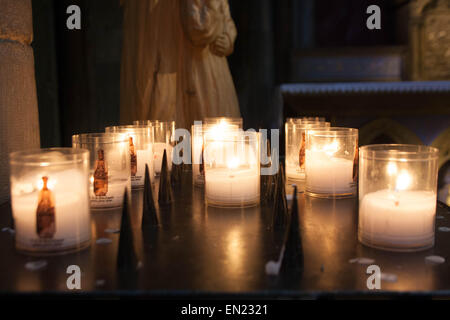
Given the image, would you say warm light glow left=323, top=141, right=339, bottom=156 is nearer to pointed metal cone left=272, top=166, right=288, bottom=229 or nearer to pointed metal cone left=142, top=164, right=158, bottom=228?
pointed metal cone left=272, top=166, right=288, bottom=229

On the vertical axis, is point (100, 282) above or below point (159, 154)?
below

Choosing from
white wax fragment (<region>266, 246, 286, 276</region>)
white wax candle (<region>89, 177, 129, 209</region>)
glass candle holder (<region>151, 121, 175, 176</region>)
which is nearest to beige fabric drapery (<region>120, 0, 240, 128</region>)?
glass candle holder (<region>151, 121, 175, 176</region>)

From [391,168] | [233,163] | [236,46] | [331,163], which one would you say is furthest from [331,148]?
[236,46]

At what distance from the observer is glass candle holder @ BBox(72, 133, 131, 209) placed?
142 centimetres

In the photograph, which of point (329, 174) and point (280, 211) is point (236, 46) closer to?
point (329, 174)

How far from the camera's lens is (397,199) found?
45.2 inches

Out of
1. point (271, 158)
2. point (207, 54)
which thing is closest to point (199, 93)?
point (207, 54)

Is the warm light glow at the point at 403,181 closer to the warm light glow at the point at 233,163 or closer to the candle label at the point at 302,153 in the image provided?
the warm light glow at the point at 233,163

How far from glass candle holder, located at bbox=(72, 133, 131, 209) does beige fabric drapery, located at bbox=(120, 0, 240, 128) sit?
6.06ft

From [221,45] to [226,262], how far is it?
254 centimetres

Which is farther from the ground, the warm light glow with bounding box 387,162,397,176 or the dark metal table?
the warm light glow with bounding box 387,162,397,176

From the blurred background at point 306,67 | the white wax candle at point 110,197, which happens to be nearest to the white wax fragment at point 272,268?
the white wax candle at point 110,197

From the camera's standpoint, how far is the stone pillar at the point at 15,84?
182cm
